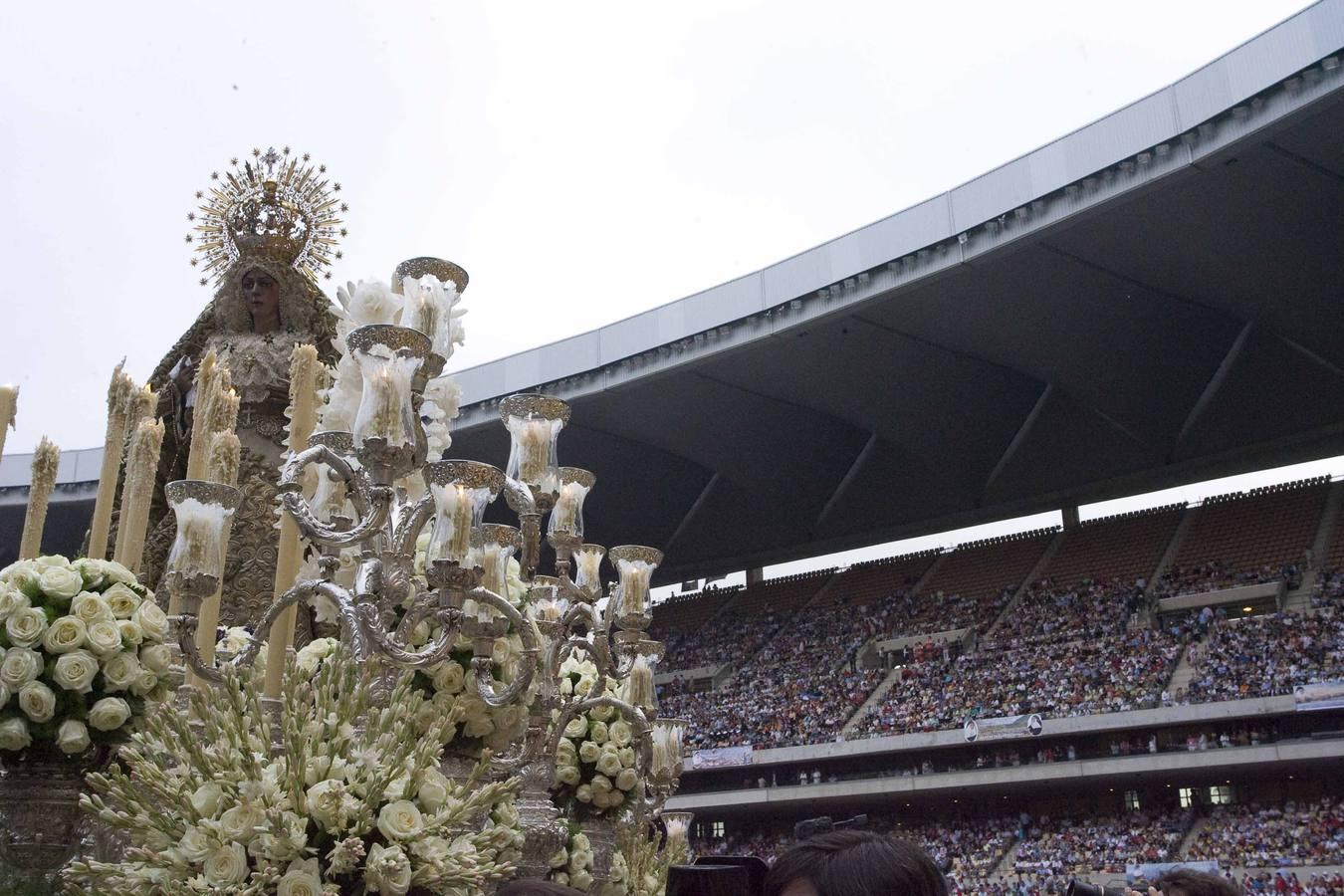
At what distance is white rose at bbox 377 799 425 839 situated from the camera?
2.26 m

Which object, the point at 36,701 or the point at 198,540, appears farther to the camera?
the point at 198,540

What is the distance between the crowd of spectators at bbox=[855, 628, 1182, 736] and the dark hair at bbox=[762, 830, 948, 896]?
2248cm

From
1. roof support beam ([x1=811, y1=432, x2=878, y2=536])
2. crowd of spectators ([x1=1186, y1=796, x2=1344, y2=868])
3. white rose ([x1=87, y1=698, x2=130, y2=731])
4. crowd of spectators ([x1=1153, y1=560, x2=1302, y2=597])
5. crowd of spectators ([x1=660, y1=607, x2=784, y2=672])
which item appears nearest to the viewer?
white rose ([x1=87, y1=698, x2=130, y2=731])

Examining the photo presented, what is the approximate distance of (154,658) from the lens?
3.26 meters

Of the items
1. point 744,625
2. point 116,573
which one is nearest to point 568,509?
point 116,573

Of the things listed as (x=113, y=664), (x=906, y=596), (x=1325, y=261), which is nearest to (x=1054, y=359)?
(x=1325, y=261)

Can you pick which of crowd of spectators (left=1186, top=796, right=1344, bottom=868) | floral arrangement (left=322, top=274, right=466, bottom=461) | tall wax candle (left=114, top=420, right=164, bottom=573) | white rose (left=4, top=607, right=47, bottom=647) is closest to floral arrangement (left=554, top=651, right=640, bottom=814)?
floral arrangement (left=322, top=274, right=466, bottom=461)

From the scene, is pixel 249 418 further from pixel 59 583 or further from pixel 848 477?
pixel 848 477

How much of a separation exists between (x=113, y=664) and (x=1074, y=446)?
91.1ft

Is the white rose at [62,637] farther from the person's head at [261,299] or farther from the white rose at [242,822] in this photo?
the person's head at [261,299]

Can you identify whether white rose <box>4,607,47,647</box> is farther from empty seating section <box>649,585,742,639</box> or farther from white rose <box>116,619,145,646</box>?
empty seating section <box>649,585,742,639</box>

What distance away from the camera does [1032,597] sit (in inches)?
1094

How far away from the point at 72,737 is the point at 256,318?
3630 mm

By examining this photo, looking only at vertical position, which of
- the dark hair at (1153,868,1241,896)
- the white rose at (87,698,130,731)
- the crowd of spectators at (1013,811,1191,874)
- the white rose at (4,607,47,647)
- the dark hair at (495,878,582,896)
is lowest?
the crowd of spectators at (1013,811,1191,874)
